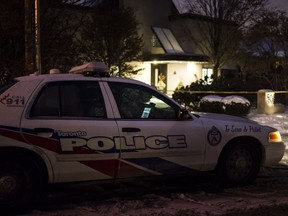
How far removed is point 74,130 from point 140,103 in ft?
3.31

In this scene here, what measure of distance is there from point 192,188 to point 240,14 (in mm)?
20343

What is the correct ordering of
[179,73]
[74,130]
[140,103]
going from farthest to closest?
[179,73], [140,103], [74,130]

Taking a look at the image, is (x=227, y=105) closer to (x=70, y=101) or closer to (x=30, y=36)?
(x=30, y=36)

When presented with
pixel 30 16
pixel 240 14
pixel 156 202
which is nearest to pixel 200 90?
pixel 240 14

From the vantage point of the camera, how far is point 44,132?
5484mm

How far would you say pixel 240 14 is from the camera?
25703 millimetres

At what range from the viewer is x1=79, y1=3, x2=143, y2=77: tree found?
2227 centimetres

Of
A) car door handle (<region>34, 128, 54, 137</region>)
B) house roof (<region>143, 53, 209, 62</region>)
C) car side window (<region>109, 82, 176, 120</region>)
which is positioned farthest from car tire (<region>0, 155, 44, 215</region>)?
house roof (<region>143, 53, 209, 62</region>)

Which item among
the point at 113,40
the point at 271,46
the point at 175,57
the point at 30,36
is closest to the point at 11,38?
the point at 30,36

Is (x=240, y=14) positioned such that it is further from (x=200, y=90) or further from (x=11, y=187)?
(x=11, y=187)

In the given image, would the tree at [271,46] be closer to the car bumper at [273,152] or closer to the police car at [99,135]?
the car bumper at [273,152]

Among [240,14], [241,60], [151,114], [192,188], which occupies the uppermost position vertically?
[240,14]

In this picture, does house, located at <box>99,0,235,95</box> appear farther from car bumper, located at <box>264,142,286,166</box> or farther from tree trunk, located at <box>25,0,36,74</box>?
car bumper, located at <box>264,142,286,166</box>

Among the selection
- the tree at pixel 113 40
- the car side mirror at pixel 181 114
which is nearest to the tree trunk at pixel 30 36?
the car side mirror at pixel 181 114
